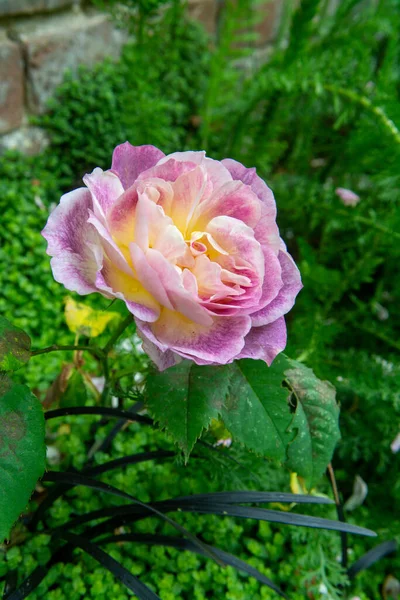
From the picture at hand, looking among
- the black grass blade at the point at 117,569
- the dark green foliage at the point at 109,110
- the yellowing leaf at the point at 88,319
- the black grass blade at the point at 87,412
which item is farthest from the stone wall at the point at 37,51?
the black grass blade at the point at 117,569

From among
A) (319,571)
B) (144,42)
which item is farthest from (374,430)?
(144,42)

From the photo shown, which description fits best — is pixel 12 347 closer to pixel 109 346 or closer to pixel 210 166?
pixel 109 346

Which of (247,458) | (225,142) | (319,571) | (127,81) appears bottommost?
(319,571)

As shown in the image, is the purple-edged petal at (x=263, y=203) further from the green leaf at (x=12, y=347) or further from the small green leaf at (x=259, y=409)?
the green leaf at (x=12, y=347)

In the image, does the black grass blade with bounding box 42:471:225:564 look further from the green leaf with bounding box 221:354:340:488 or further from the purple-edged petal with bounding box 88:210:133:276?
the purple-edged petal with bounding box 88:210:133:276

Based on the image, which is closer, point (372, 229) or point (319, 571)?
point (319, 571)

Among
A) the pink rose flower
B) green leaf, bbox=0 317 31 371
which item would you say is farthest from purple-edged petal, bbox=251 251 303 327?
green leaf, bbox=0 317 31 371

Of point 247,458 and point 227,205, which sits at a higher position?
point 227,205

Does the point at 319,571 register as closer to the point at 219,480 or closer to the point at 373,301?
the point at 219,480
